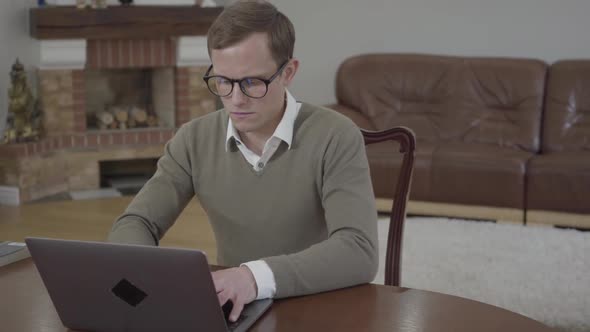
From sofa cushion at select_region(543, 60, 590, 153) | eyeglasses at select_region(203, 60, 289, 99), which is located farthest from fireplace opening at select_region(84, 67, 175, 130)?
eyeglasses at select_region(203, 60, 289, 99)

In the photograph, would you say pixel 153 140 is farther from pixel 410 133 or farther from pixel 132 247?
pixel 132 247

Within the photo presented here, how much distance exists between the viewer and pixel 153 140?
5.80 m

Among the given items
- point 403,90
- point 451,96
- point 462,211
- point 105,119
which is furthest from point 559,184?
point 105,119

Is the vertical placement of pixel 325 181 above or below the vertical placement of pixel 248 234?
above

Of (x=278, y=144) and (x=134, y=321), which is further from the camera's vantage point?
(x=278, y=144)

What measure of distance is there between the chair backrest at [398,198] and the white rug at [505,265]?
1.39 meters

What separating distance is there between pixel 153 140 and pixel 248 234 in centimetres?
413

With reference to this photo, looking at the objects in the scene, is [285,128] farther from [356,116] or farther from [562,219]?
[356,116]

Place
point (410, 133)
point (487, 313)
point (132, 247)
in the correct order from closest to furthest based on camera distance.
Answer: point (132, 247) → point (487, 313) → point (410, 133)

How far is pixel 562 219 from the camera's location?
4480mm

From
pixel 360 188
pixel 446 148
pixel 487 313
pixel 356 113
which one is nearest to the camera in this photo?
pixel 487 313

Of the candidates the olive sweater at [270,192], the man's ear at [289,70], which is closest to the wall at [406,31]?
the olive sweater at [270,192]

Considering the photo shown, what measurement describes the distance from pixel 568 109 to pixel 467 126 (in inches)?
22.9

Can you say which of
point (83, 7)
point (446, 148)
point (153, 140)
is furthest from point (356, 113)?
point (83, 7)
